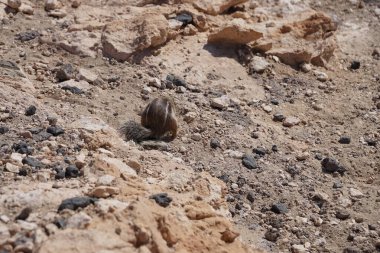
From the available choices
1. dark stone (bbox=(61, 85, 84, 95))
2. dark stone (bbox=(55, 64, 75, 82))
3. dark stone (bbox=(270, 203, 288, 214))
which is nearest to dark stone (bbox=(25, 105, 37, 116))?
dark stone (bbox=(61, 85, 84, 95))

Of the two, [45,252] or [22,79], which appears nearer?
[45,252]

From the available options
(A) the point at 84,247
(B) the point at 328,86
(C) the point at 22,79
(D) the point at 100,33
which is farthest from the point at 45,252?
(B) the point at 328,86

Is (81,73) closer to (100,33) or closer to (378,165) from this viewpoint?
(100,33)

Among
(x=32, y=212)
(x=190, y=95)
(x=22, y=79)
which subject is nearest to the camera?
(x=32, y=212)

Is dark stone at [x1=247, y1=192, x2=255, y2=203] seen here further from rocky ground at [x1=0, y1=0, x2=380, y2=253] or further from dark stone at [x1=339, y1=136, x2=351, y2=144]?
dark stone at [x1=339, y1=136, x2=351, y2=144]

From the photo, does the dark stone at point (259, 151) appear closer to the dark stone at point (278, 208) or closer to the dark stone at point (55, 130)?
the dark stone at point (278, 208)

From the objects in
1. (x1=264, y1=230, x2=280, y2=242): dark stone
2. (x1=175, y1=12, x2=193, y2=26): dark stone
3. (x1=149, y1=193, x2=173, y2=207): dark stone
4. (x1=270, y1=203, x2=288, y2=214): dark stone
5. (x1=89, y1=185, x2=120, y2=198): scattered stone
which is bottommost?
(x1=264, y1=230, x2=280, y2=242): dark stone

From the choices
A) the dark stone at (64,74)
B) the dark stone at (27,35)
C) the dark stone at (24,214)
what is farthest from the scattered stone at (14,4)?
the dark stone at (24,214)
